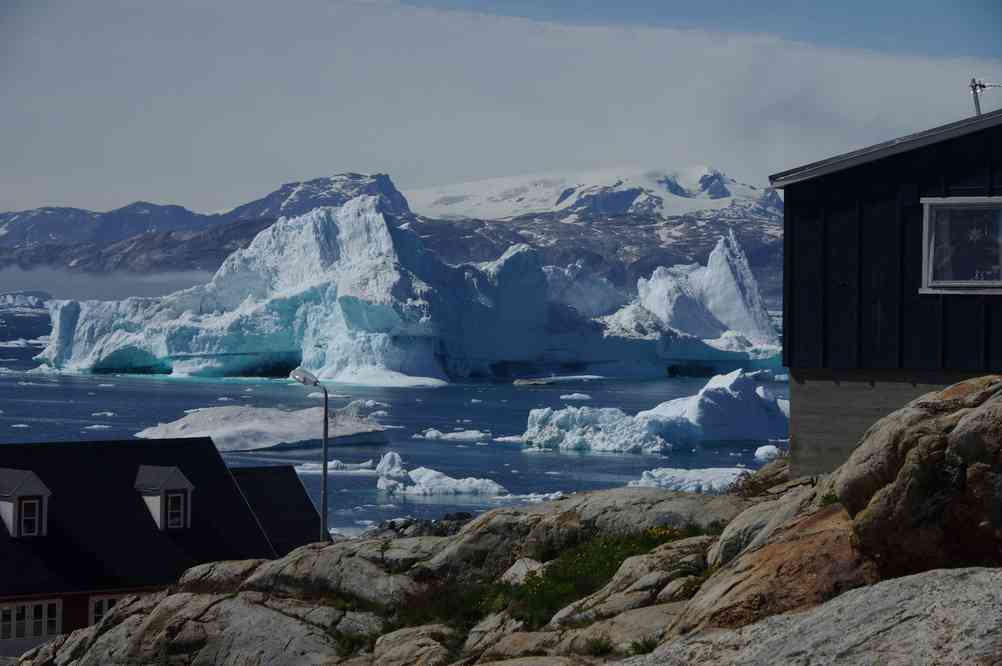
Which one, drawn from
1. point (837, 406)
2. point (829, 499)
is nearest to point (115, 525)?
point (837, 406)

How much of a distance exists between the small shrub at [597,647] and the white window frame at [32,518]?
13.4 meters

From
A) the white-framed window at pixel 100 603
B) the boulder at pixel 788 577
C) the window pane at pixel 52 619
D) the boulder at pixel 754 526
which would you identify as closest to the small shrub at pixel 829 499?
the boulder at pixel 788 577

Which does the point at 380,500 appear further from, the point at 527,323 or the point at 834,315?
the point at 527,323

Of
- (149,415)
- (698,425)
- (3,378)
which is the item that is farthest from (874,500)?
(3,378)

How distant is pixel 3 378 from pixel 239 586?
11106cm

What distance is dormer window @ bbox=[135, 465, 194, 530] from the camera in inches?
893

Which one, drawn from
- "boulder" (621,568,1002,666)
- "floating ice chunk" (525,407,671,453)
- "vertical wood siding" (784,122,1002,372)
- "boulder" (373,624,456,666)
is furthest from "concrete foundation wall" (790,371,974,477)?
"floating ice chunk" (525,407,671,453)

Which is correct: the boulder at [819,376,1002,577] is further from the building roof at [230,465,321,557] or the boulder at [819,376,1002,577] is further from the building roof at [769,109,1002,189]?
the building roof at [230,465,321,557]

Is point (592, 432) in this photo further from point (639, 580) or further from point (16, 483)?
point (639, 580)

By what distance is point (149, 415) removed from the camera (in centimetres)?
8081

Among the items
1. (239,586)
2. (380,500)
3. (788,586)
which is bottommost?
(380,500)

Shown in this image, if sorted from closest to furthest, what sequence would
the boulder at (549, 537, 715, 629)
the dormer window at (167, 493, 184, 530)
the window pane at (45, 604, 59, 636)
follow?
the boulder at (549, 537, 715, 629)
the window pane at (45, 604, 59, 636)
the dormer window at (167, 493, 184, 530)

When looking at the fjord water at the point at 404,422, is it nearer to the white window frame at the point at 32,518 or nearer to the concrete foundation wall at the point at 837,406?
the white window frame at the point at 32,518

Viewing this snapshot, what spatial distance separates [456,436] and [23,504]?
154ft
